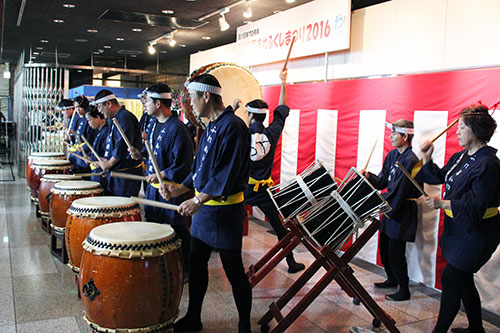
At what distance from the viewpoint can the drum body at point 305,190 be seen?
2.71 metres

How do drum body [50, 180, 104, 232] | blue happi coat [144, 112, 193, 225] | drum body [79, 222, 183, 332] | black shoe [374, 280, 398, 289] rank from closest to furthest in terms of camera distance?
drum body [79, 222, 183, 332], blue happi coat [144, 112, 193, 225], black shoe [374, 280, 398, 289], drum body [50, 180, 104, 232]

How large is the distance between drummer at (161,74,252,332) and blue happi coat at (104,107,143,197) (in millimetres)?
1421

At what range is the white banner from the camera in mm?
4273

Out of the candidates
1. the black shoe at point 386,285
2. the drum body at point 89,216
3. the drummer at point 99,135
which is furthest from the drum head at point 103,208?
the black shoe at point 386,285

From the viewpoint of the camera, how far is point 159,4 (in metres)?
5.85

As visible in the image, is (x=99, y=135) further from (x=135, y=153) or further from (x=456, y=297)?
(x=456, y=297)

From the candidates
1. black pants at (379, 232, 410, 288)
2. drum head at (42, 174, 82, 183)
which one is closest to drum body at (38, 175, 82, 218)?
drum head at (42, 174, 82, 183)

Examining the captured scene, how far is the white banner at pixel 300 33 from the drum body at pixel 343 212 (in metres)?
2.05

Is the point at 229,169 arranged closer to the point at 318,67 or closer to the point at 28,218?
the point at 318,67

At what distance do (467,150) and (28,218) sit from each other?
4864 mm

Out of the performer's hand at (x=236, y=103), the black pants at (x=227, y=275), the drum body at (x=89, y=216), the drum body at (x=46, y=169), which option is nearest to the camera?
the black pants at (x=227, y=275)

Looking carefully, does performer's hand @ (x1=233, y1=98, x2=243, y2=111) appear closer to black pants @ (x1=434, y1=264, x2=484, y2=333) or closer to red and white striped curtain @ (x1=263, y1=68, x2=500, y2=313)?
red and white striped curtain @ (x1=263, y1=68, x2=500, y2=313)

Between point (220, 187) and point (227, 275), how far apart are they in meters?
0.51

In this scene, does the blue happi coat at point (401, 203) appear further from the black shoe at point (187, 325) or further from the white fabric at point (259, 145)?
the black shoe at point (187, 325)
